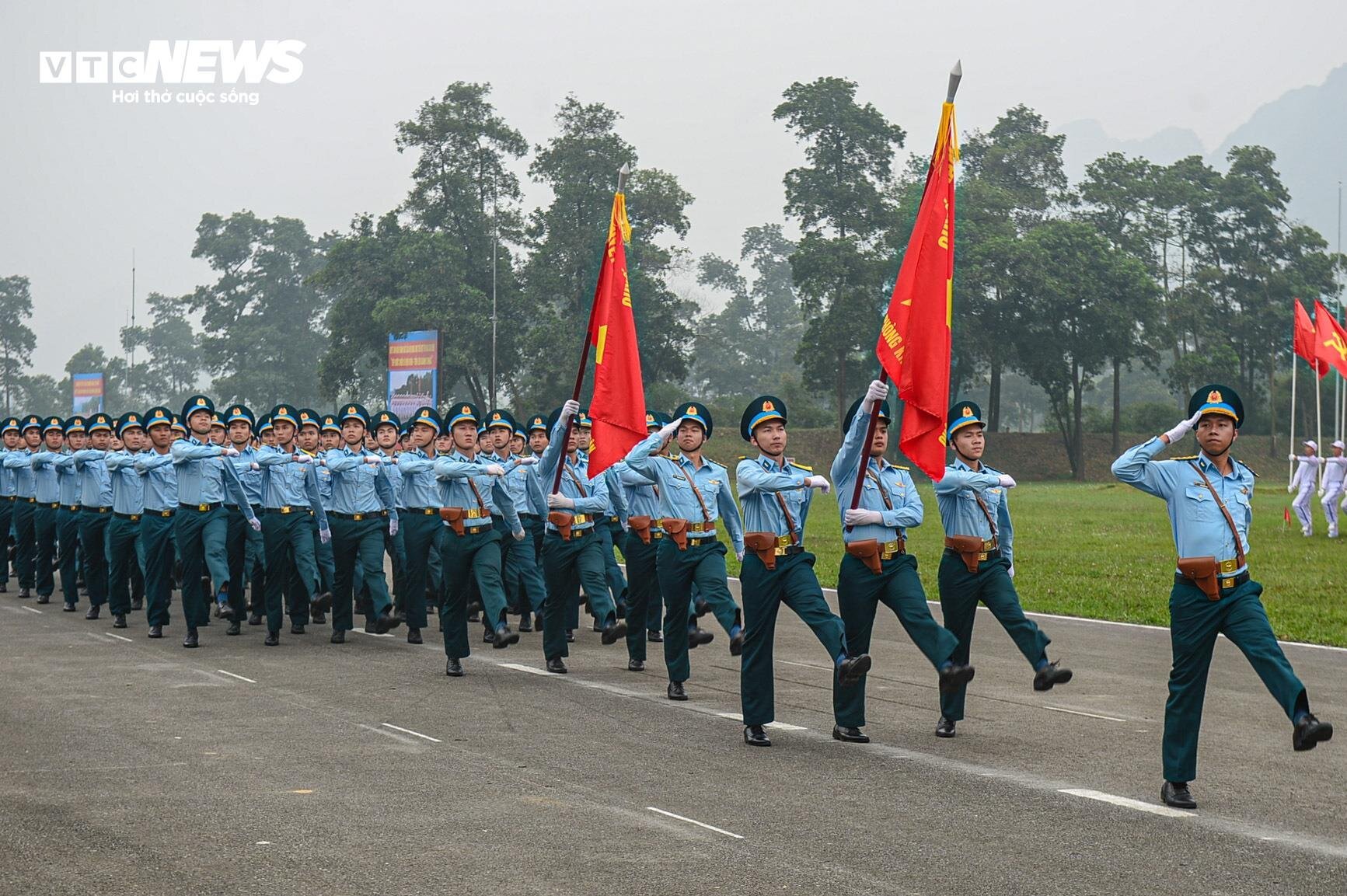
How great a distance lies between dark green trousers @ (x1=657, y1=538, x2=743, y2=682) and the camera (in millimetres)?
10250

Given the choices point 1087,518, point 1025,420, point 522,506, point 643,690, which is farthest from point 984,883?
point 1025,420

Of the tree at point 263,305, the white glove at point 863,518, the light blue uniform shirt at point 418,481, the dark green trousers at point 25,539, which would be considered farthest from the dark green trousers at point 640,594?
the tree at point 263,305

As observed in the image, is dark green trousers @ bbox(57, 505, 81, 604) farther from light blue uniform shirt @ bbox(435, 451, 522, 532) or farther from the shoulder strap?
the shoulder strap

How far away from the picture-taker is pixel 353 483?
14.1 metres

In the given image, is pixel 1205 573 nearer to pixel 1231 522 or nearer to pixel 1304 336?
pixel 1231 522

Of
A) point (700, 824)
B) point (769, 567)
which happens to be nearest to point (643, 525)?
point (769, 567)

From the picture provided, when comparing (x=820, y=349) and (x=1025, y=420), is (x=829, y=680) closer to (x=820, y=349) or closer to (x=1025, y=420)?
(x=820, y=349)

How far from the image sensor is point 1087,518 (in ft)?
115

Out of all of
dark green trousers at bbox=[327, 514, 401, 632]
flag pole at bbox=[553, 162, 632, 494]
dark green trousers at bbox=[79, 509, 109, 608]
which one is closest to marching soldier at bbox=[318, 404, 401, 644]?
dark green trousers at bbox=[327, 514, 401, 632]

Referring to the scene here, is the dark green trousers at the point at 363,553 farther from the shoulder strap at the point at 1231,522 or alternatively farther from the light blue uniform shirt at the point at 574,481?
the shoulder strap at the point at 1231,522

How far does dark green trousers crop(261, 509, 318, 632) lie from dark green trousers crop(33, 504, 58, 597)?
17.7 feet

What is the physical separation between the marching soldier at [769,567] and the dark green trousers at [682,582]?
1192 mm

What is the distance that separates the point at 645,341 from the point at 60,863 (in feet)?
190

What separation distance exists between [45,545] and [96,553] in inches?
96.1
